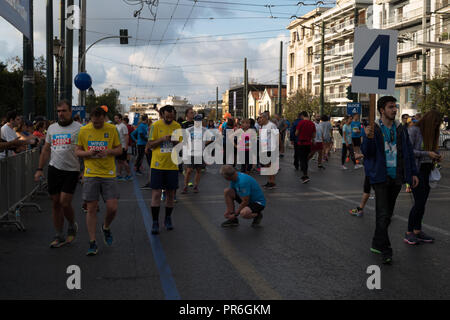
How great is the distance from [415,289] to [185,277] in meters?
2.06

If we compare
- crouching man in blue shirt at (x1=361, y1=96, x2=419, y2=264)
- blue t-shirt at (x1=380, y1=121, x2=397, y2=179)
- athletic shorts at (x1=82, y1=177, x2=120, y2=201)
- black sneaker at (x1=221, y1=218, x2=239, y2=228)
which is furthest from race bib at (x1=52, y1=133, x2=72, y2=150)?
blue t-shirt at (x1=380, y1=121, x2=397, y2=179)

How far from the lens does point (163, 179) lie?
7465mm

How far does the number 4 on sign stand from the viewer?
21.5 ft

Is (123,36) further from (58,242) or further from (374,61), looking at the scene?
(374,61)

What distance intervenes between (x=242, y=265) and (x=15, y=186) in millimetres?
4904

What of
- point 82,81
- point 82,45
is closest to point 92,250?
point 82,81

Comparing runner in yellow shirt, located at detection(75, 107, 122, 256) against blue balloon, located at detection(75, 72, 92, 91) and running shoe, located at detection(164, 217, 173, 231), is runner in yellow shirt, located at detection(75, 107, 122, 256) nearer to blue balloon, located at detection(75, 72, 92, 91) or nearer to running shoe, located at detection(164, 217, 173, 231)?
running shoe, located at detection(164, 217, 173, 231)

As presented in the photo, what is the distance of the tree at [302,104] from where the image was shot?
6066cm

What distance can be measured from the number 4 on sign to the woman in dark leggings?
27.2 inches

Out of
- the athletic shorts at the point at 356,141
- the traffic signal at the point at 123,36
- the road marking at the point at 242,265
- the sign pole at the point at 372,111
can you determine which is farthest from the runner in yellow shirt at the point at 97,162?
the traffic signal at the point at 123,36

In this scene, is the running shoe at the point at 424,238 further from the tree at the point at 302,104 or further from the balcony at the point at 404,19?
the tree at the point at 302,104
